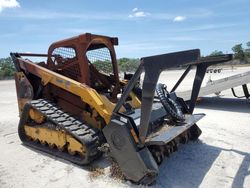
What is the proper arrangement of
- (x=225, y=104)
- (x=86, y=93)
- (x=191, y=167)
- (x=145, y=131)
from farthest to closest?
1. (x=225, y=104)
2. (x=86, y=93)
3. (x=191, y=167)
4. (x=145, y=131)

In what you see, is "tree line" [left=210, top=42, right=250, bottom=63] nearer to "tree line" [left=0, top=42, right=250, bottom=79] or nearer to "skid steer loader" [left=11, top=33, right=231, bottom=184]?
"tree line" [left=0, top=42, right=250, bottom=79]

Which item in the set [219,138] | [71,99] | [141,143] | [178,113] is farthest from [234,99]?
[141,143]

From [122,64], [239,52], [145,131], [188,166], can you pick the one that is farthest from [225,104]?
[239,52]

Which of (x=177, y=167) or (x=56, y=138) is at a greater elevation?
(x=56, y=138)

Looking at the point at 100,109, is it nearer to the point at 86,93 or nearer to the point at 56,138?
the point at 86,93

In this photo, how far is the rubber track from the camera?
4703mm

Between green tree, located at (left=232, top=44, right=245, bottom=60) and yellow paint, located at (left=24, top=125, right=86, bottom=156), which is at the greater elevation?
yellow paint, located at (left=24, top=125, right=86, bottom=156)

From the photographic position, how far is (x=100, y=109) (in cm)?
472

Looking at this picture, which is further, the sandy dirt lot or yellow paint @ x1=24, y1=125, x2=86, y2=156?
yellow paint @ x1=24, y1=125, x2=86, y2=156

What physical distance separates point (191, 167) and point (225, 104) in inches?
242

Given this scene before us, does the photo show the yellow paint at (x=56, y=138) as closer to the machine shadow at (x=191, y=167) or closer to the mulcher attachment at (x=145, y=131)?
the mulcher attachment at (x=145, y=131)

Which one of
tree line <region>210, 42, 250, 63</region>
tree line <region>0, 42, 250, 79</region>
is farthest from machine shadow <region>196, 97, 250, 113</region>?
tree line <region>210, 42, 250, 63</region>

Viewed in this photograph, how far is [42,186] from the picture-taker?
4.27 m

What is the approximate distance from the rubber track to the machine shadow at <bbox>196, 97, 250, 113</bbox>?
18.1 ft
